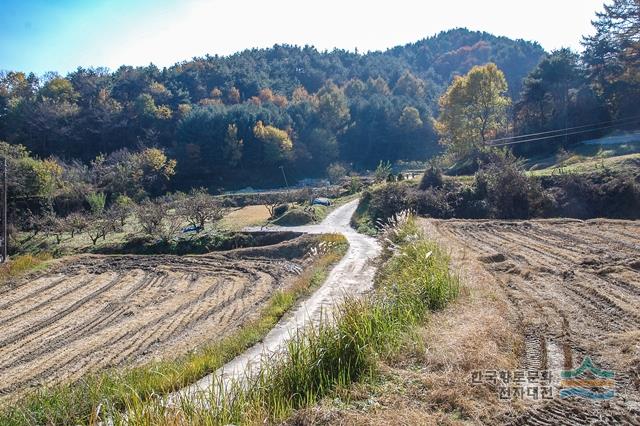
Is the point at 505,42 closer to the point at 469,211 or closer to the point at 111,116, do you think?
the point at 111,116

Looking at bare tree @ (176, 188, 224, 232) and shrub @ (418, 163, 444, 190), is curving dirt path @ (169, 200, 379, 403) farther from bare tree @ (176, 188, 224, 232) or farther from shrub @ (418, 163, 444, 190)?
shrub @ (418, 163, 444, 190)

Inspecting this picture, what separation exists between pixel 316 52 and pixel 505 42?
190 feet

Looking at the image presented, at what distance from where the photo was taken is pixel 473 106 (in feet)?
162

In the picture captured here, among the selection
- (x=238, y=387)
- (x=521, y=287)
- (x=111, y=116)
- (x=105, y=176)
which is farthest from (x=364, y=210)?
(x=111, y=116)

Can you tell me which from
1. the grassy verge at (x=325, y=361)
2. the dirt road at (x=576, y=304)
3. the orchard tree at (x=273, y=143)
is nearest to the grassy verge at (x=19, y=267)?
the grassy verge at (x=325, y=361)

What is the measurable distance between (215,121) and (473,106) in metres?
38.8

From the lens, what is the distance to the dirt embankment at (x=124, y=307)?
1323cm

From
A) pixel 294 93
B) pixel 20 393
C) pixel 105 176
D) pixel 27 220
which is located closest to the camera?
pixel 20 393

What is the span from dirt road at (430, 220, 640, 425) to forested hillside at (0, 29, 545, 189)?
54546 millimetres

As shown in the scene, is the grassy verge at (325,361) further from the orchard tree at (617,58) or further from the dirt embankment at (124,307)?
the orchard tree at (617,58)

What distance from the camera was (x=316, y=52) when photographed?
14000 cm

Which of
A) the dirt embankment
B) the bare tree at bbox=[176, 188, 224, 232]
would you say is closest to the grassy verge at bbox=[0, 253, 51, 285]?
the dirt embankment

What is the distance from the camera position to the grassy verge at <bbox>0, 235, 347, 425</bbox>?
6.25 meters

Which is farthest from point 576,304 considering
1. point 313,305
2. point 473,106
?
point 473,106
